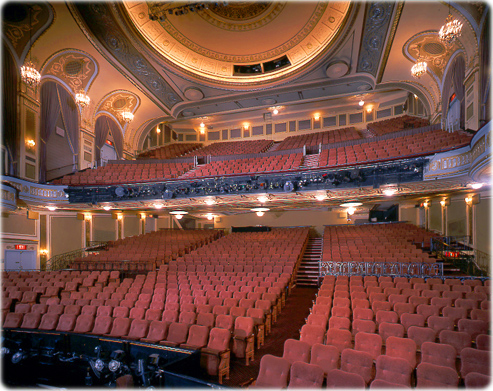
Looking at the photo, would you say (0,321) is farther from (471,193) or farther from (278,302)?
(471,193)

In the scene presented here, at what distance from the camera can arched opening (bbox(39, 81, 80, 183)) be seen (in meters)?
12.1

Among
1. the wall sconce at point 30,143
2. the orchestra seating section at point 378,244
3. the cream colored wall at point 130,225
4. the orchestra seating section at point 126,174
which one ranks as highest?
the wall sconce at point 30,143

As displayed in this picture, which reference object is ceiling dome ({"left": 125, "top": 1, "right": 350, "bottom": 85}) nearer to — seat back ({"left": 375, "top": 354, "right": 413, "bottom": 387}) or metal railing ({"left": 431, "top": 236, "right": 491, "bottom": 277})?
metal railing ({"left": 431, "top": 236, "right": 491, "bottom": 277})

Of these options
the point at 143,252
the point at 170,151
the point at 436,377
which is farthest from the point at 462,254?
the point at 170,151

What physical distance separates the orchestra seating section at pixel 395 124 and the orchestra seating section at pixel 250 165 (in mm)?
5230

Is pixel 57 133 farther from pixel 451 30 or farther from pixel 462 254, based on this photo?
pixel 462 254

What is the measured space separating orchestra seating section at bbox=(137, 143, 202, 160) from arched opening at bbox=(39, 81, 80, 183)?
16.2ft

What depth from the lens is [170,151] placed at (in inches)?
786

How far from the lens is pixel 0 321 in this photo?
595 centimetres

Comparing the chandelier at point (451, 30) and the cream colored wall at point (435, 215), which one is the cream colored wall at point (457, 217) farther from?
the chandelier at point (451, 30)

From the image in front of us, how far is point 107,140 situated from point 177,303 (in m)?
13.5

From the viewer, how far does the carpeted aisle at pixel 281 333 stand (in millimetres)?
4246

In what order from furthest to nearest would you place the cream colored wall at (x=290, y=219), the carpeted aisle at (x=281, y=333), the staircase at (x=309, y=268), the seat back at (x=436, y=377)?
the cream colored wall at (x=290, y=219) < the staircase at (x=309, y=268) < the carpeted aisle at (x=281, y=333) < the seat back at (x=436, y=377)

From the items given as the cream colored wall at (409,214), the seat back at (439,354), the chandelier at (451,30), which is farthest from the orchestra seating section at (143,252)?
the chandelier at (451,30)
